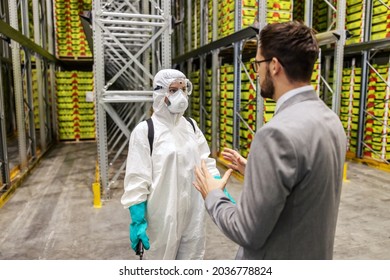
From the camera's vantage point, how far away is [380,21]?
8141mm

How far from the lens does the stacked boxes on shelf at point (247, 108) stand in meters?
7.24

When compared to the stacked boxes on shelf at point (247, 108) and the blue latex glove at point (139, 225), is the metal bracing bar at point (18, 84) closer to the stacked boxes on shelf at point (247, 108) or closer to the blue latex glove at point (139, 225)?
the stacked boxes on shelf at point (247, 108)

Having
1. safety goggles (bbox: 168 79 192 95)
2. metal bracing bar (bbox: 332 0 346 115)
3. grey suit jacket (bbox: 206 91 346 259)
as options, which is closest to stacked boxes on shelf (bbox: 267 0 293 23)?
→ metal bracing bar (bbox: 332 0 346 115)

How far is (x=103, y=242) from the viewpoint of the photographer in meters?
4.41

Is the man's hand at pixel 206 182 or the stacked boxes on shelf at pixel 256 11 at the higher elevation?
the stacked boxes on shelf at pixel 256 11

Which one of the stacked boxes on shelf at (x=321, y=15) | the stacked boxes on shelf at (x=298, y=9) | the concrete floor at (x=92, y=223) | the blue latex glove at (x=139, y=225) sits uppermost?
the stacked boxes on shelf at (x=298, y=9)

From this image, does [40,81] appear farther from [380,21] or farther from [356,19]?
[380,21]

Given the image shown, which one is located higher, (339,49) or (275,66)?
(339,49)

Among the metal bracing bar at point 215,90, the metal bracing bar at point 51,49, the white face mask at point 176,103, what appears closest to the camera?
the white face mask at point 176,103

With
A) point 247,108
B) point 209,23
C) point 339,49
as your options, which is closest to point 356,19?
point 339,49

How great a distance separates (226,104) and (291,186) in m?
7.33

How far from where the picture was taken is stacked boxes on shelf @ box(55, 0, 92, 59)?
12.5m

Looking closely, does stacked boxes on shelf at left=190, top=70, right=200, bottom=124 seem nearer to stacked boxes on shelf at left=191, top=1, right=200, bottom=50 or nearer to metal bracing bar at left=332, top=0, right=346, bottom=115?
stacked boxes on shelf at left=191, top=1, right=200, bottom=50

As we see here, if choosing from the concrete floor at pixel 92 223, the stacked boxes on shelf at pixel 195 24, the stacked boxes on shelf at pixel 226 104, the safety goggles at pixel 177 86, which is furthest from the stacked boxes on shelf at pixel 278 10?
the safety goggles at pixel 177 86
